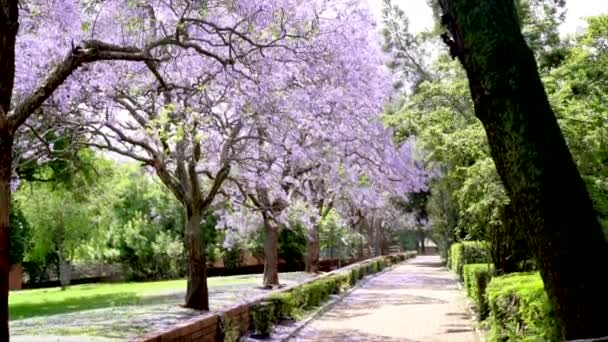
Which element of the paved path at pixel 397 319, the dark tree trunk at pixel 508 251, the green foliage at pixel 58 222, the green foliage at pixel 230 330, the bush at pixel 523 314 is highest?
the green foliage at pixel 58 222

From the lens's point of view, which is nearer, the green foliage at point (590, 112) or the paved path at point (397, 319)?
the green foliage at point (590, 112)

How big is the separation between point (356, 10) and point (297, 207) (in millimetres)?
8918

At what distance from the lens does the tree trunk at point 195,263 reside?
16.4 m

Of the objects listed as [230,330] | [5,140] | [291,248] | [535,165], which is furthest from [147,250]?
[535,165]

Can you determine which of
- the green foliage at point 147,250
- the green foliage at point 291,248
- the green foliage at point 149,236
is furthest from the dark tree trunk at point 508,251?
the green foliage at point 147,250

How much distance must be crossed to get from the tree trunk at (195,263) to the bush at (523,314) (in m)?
7.82

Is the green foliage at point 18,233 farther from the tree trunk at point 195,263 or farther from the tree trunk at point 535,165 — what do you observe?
the tree trunk at point 535,165

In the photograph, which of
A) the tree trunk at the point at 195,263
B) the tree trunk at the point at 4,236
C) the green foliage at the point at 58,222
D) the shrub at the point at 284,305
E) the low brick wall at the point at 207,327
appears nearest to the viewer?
the tree trunk at the point at 4,236

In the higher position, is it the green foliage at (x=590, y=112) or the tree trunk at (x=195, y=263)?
the green foliage at (x=590, y=112)

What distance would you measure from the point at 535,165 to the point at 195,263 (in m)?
13.2

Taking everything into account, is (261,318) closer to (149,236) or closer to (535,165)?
(535,165)

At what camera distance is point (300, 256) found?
45625 mm

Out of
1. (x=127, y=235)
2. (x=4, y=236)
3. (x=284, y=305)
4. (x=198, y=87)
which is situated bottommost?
(x=284, y=305)

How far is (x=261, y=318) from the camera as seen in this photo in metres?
13.3
